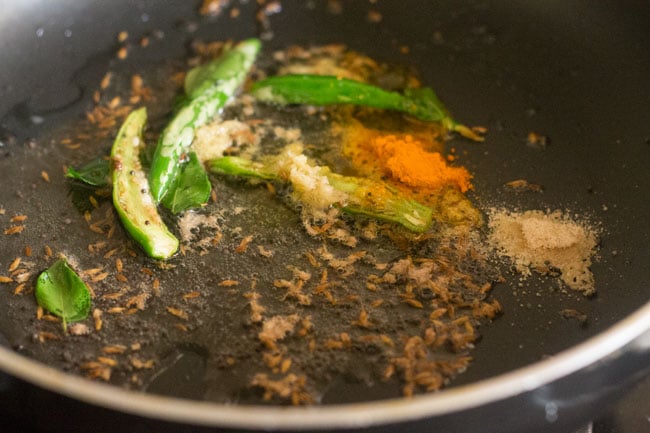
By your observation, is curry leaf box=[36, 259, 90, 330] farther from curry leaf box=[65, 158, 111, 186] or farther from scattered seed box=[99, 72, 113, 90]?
scattered seed box=[99, 72, 113, 90]

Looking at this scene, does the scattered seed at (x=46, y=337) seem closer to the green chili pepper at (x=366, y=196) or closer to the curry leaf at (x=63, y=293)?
the curry leaf at (x=63, y=293)

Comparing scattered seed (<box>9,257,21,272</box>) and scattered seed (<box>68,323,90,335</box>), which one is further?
scattered seed (<box>9,257,21,272</box>)

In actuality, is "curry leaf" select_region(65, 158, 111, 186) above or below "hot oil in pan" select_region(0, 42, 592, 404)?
above


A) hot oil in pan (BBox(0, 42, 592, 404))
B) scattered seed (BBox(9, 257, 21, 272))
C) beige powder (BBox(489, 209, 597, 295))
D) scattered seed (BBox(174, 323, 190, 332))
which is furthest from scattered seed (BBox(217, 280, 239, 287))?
beige powder (BBox(489, 209, 597, 295))

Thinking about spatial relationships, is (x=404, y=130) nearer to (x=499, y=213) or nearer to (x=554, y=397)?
(x=499, y=213)

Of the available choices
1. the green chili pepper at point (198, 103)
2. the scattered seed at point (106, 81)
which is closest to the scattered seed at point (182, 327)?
the green chili pepper at point (198, 103)

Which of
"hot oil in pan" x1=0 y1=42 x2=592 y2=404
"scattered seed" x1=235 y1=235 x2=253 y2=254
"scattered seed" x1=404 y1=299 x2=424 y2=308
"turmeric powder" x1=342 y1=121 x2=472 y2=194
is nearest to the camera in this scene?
"hot oil in pan" x1=0 y1=42 x2=592 y2=404
